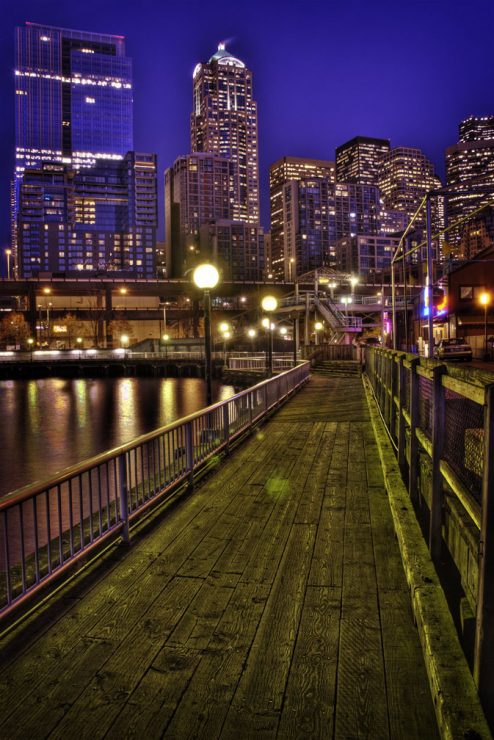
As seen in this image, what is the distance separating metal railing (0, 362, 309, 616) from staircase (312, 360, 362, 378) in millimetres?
21724

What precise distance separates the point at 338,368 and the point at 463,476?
37335 millimetres

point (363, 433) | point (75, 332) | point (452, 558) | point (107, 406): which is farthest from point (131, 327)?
point (452, 558)

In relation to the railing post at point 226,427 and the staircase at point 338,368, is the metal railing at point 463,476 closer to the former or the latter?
the railing post at point 226,427

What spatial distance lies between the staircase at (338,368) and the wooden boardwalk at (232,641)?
3085 cm

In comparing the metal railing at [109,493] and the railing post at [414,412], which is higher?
the railing post at [414,412]

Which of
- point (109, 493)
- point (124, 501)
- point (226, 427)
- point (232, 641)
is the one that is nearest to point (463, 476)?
point (232, 641)

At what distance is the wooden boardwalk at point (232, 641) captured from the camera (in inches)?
128

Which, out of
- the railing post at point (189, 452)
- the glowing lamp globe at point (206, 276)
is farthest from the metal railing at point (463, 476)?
the glowing lamp globe at point (206, 276)

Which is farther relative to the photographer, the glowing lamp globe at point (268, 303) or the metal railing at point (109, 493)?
the glowing lamp globe at point (268, 303)

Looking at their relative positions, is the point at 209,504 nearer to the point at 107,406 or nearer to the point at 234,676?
the point at 234,676

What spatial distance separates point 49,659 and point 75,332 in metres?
133

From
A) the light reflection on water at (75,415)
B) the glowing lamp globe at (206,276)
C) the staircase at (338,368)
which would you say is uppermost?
the glowing lamp globe at (206,276)

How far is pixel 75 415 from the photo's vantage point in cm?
4078

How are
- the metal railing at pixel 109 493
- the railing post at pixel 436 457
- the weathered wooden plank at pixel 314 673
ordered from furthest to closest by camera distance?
the metal railing at pixel 109 493
the railing post at pixel 436 457
the weathered wooden plank at pixel 314 673
